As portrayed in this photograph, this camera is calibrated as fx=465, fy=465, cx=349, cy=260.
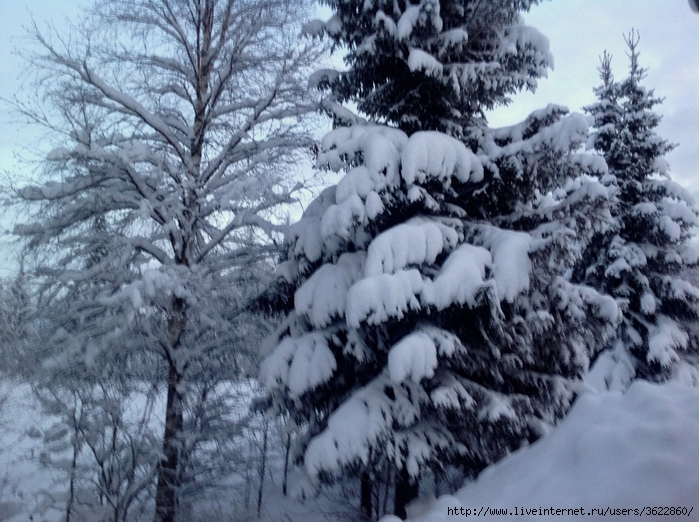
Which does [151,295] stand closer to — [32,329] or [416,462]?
[32,329]

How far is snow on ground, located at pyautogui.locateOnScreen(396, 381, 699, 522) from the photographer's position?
3.00 metres

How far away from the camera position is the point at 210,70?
9.28m

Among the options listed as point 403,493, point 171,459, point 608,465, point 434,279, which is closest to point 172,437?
point 171,459

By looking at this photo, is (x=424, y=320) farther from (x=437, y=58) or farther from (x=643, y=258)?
(x=643, y=258)

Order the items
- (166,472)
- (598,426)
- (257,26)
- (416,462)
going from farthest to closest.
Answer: (257,26), (166,472), (416,462), (598,426)

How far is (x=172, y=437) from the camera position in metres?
7.60

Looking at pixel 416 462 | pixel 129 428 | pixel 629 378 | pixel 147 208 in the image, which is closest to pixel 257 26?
pixel 147 208

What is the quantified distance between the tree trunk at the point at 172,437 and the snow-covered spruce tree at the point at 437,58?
475 centimetres

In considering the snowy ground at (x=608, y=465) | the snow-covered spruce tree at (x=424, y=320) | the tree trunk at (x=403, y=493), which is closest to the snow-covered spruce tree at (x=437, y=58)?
the snow-covered spruce tree at (x=424, y=320)

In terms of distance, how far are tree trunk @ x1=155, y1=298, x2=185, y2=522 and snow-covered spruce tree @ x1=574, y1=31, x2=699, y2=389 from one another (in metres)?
10.7

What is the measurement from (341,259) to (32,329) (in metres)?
5.67

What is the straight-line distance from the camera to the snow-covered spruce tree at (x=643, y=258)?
41.3 ft

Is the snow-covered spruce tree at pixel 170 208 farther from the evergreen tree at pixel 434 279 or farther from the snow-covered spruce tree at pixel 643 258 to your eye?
the snow-covered spruce tree at pixel 643 258

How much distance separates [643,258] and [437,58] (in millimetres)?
9399
